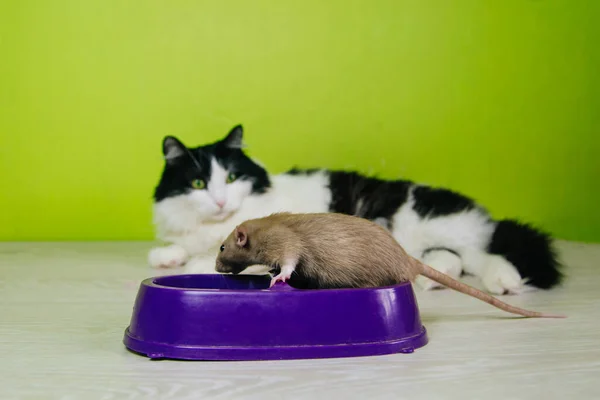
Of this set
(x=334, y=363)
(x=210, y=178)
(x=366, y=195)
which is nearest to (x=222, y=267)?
(x=334, y=363)

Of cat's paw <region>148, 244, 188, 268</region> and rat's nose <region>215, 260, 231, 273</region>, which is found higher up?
rat's nose <region>215, 260, 231, 273</region>

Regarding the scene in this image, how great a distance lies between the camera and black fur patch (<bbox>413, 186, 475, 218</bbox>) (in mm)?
2883

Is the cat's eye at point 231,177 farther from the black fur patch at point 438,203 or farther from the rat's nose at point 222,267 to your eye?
the rat's nose at point 222,267

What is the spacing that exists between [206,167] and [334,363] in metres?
1.66

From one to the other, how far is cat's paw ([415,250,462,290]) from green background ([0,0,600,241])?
1.49 meters

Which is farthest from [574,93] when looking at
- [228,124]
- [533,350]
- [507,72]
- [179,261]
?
[533,350]

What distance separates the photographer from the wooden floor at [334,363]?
1.31 meters

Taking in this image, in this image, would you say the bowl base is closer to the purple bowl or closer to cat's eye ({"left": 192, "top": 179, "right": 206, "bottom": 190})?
the purple bowl

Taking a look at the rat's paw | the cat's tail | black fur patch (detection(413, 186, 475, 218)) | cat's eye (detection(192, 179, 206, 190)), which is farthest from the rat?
cat's eye (detection(192, 179, 206, 190))

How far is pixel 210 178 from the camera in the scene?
117 inches

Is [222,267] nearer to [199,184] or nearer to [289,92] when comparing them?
[199,184]

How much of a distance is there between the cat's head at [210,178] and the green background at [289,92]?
3.44 feet

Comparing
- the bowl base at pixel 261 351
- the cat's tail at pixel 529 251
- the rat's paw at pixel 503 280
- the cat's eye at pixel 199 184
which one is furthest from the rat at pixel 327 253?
the cat's eye at pixel 199 184

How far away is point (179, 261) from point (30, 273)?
609mm
